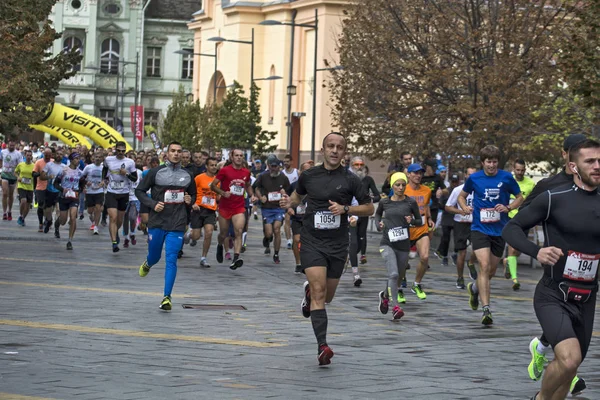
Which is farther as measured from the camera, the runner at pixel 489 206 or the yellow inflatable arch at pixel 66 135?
the yellow inflatable arch at pixel 66 135

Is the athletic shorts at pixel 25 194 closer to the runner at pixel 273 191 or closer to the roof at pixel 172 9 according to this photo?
the runner at pixel 273 191

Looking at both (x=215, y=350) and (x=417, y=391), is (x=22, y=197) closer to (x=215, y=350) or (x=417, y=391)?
(x=215, y=350)

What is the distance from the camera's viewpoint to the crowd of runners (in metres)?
7.93

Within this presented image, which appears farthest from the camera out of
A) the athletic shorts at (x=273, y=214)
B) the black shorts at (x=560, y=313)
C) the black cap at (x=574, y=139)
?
the athletic shorts at (x=273, y=214)

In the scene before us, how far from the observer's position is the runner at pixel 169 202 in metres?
14.6

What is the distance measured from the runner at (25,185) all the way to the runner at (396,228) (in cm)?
1580

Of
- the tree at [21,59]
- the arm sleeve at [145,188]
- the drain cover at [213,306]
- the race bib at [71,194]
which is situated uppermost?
the tree at [21,59]

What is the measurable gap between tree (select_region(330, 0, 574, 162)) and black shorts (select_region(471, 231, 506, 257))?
45.8 feet

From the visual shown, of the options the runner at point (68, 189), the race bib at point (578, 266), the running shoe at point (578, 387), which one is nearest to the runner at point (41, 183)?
the runner at point (68, 189)

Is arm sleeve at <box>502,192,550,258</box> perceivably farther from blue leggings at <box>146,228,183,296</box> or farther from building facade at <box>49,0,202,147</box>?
building facade at <box>49,0,202,147</box>

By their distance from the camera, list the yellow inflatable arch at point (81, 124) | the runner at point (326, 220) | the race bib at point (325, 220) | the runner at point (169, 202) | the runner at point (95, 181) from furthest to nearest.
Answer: the yellow inflatable arch at point (81, 124)
the runner at point (95, 181)
the runner at point (169, 202)
the race bib at point (325, 220)
the runner at point (326, 220)

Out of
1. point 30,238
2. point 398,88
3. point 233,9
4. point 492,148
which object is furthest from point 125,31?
point 492,148

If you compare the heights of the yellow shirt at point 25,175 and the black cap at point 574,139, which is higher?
the black cap at point 574,139

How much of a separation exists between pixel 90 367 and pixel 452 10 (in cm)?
2287
